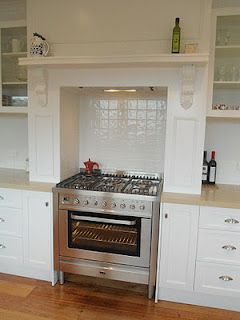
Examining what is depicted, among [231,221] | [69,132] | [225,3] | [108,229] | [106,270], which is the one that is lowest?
[106,270]

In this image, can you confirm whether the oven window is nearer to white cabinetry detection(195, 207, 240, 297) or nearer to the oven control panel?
the oven control panel

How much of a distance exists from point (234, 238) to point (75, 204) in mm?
1281

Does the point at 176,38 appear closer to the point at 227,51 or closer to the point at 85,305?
the point at 227,51

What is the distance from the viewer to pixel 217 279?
2.15 metres

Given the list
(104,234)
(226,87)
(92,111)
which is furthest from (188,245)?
(92,111)

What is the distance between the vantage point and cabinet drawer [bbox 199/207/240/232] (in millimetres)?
2055

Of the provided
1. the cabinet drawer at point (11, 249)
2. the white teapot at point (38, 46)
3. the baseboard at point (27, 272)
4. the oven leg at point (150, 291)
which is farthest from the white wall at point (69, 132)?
the oven leg at point (150, 291)

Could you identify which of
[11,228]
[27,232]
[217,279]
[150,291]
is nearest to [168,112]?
[217,279]

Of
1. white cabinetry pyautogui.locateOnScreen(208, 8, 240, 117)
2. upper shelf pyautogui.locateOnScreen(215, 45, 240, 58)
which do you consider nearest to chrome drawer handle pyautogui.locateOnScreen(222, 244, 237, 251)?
white cabinetry pyautogui.locateOnScreen(208, 8, 240, 117)

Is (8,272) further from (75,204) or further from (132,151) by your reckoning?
(132,151)

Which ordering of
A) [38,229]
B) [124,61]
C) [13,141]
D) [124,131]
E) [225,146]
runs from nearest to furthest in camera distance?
[124,61] → [38,229] → [225,146] → [124,131] → [13,141]

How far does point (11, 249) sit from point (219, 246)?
6.00 feet

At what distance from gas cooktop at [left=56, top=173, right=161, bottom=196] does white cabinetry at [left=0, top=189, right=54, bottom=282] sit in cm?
28

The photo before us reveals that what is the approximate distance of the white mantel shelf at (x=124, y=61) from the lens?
1.98 metres
